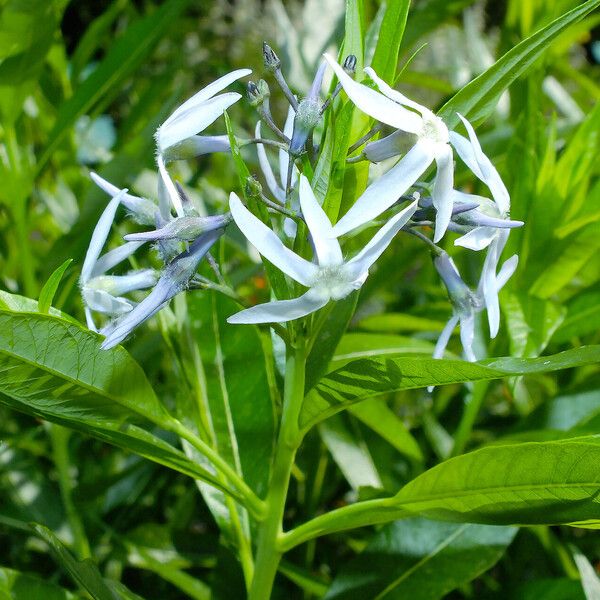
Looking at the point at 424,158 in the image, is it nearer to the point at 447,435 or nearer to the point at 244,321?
the point at 244,321

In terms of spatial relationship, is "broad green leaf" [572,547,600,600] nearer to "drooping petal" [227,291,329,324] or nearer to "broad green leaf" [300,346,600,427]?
"broad green leaf" [300,346,600,427]

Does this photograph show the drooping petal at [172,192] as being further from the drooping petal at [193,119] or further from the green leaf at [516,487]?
the green leaf at [516,487]

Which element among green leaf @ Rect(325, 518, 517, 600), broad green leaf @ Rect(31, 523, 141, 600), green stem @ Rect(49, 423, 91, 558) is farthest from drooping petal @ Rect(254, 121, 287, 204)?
green stem @ Rect(49, 423, 91, 558)

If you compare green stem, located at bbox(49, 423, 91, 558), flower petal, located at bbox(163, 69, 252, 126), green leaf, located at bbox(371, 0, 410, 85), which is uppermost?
green leaf, located at bbox(371, 0, 410, 85)

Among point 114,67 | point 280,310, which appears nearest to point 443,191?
point 280,310

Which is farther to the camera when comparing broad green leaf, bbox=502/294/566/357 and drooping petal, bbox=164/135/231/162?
broad green leaf, bbox=502/294/566/357

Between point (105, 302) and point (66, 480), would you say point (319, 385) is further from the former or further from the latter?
point (66, 480)

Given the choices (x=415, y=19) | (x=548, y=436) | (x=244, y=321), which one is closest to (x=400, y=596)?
(x=548, y=436)
